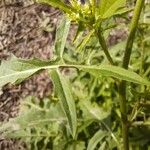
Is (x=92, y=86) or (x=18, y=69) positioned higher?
(x=18, y=69)

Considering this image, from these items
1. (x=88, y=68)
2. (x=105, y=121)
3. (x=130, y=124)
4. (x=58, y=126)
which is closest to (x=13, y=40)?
(x=58, y=126)

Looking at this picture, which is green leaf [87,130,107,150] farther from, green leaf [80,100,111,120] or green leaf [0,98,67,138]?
green leaf [0,98,67,138]

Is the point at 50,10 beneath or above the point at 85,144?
above

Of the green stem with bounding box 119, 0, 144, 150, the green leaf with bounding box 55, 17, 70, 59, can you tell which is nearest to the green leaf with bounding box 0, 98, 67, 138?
the green stem with bounding box 119, 0, 144, 150

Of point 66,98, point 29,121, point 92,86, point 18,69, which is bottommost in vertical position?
point 29,121

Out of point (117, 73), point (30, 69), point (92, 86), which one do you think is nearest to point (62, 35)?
point (30, 69)

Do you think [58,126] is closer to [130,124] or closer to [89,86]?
[89,86]

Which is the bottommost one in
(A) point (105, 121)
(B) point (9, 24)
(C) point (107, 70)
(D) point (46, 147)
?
(D) point (46, 147)

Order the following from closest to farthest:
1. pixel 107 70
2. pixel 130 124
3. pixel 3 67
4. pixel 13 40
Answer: pixel 107 70 < pixel 3 67 < pixel 130 124 < pixel 13 40

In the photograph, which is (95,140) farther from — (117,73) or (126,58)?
(117,73)
